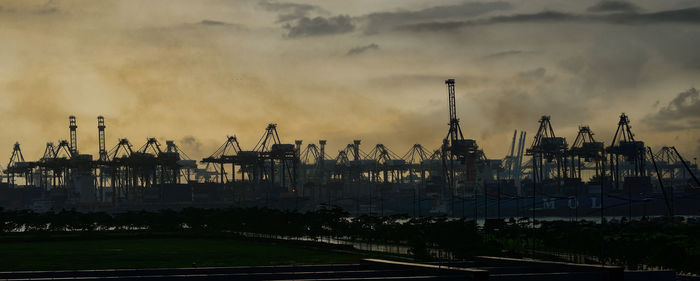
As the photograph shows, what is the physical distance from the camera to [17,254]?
284 feet

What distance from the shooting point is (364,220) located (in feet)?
462

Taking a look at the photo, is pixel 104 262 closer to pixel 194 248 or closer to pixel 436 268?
pixel 194 248

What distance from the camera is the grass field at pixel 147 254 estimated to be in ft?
240

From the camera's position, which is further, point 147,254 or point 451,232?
point 451,232

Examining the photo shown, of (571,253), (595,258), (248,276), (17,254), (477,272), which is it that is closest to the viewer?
(477,272)

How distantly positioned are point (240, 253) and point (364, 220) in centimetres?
5324

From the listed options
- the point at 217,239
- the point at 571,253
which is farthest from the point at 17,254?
the point at 571,253

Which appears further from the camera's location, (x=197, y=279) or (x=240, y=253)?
(x=240, y=253)

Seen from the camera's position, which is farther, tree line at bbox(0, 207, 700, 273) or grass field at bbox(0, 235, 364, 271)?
tree line at bbox(0, 207, 700, 273)

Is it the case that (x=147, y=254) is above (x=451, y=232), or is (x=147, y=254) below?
above

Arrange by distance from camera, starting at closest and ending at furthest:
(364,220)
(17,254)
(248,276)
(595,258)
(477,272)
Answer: (477,272) < (248,276) < (17,254) < (595,258) < (364,220)

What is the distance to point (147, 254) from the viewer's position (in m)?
84.9

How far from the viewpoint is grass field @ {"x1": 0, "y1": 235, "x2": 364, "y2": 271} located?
2879 inches

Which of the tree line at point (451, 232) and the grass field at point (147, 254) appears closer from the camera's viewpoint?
the grass field at point (147, 254)
